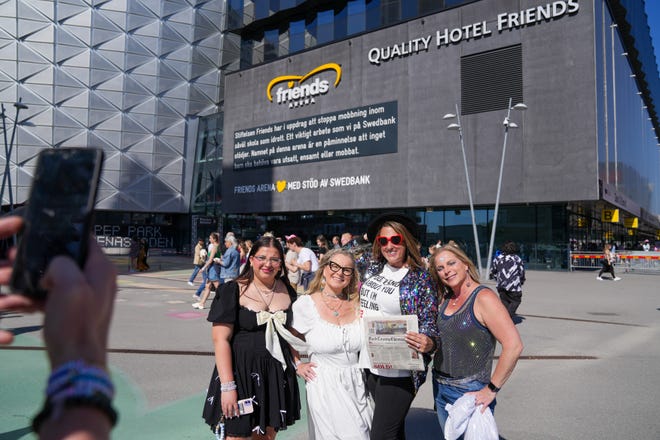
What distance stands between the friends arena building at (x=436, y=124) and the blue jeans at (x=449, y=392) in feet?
62.3

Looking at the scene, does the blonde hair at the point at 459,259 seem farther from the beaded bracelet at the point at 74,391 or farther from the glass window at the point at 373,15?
the glass window at the point at 373,15

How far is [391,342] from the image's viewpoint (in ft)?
9.88

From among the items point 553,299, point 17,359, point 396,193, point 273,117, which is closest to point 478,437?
point 17,359

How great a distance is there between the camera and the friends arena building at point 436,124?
24.3m

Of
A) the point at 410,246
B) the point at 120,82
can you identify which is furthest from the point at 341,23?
the point at 410,246

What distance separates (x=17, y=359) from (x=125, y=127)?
41.5 m

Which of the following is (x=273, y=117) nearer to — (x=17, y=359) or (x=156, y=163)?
(x=156, y=163)

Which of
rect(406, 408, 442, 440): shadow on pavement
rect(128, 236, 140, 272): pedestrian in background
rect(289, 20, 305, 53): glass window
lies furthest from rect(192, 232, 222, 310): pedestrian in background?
rect(289, 20, 305, 53): glass window

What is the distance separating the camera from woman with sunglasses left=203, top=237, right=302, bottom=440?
3156 millimetres

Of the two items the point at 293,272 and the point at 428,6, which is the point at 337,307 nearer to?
the point at 293,272

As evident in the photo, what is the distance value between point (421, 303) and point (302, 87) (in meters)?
32.0

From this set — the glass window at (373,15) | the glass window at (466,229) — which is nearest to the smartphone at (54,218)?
the glass window at (466,229)

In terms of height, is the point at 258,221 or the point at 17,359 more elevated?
the point at 258,221

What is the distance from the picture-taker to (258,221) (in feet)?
128
